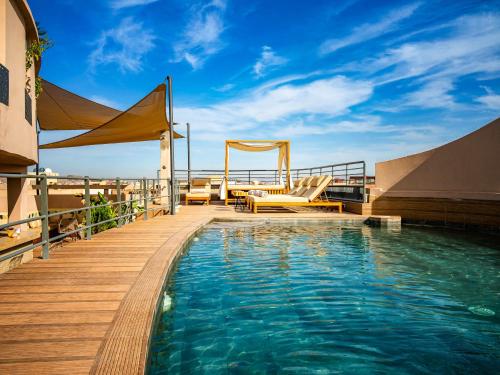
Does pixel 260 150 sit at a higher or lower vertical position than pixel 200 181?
higher

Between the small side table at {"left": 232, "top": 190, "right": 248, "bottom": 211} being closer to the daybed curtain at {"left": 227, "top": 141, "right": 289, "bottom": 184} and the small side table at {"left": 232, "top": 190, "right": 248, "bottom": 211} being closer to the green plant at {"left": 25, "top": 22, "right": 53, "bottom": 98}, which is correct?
the daybed curtain at {"left": 227, "top": 141, "right": 289, "bottom": 184}

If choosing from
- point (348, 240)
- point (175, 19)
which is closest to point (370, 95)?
point (175, 19)

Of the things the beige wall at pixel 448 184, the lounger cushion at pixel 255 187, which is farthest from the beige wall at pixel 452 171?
the lounger cushion at pixel 255 187

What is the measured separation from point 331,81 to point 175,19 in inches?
259

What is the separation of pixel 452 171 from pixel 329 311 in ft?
24.0

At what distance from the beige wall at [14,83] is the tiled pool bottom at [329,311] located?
3.10 meters

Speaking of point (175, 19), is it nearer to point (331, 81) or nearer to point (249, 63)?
point (249, 63)

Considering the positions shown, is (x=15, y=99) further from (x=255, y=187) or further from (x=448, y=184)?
(x=448, y=184)

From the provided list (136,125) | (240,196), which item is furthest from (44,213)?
(240,196)

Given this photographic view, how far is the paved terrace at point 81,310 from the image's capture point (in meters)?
1.52

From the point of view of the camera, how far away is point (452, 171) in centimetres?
841

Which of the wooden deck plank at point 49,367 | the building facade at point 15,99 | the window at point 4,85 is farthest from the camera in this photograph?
the building facade at point 15,99

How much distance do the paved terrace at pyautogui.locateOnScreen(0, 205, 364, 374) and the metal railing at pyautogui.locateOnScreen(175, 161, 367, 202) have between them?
6.70m

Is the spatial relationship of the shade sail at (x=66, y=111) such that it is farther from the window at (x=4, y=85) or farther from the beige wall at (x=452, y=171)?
the beige wall at (x=452, y=171)
